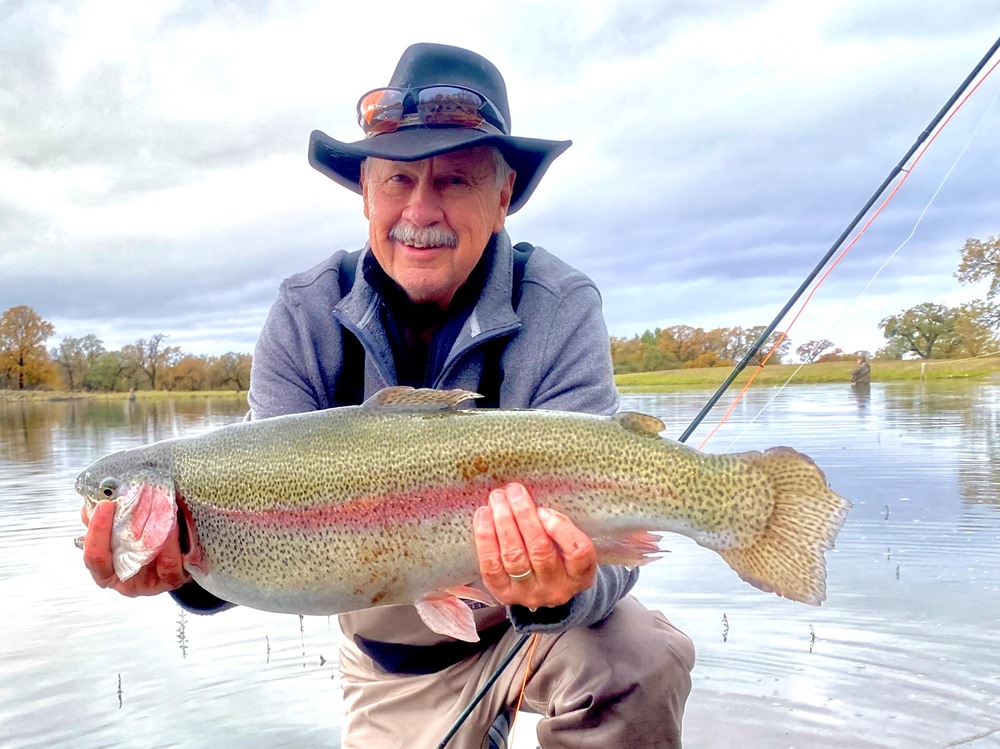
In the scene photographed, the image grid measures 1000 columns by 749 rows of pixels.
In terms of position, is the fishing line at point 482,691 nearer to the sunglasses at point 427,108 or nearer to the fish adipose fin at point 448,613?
the fish adipose fin at point 448,613

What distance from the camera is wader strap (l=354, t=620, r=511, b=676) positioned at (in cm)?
379

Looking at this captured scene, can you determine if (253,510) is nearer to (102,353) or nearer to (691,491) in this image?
(691,491)

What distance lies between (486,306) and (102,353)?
85331 mm

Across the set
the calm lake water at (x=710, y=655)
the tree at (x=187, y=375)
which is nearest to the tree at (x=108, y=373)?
the tree at (x=187, y=375)

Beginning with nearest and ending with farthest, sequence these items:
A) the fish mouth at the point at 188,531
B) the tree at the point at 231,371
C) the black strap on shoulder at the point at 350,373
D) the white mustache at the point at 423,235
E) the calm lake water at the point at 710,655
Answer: the fish mouth at the point at 188,531, the white mustache at the point at 423,235, the black strap on shoulder at the point at 350,373, the calm lake water at the point at 710,655, the tree at the point at 231,371

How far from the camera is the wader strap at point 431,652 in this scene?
12.5 feet

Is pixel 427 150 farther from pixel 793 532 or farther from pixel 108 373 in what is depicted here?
pixel 108 373

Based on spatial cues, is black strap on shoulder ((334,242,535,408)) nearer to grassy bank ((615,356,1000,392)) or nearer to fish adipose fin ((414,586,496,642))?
fish adipose fin ((414,586,496,642))

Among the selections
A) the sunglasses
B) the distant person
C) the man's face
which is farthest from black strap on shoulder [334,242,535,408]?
the distant person

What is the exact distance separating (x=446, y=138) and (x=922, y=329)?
51.8 m

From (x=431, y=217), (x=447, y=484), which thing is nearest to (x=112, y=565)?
(x=447, y=484)

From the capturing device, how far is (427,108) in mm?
3830

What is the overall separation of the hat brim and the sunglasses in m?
0.07

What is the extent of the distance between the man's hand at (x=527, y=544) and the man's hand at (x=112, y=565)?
117 cm
